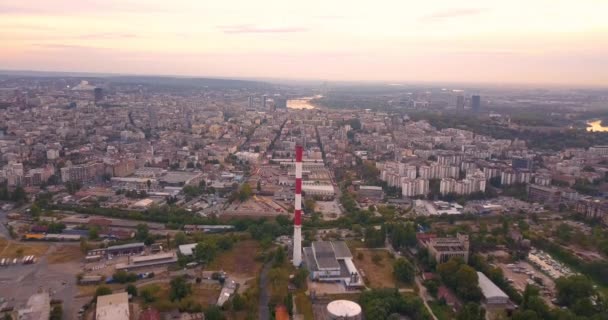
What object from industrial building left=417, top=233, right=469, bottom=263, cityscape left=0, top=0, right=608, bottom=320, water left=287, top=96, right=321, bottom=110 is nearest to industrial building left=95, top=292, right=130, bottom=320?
cityscape left=0, top=0, right=608, bottom=320

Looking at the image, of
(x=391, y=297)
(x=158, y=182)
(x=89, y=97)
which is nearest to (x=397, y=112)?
(x=158, y=182)

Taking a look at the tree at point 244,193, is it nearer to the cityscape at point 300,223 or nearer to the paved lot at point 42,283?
the cityscape at point 300,223

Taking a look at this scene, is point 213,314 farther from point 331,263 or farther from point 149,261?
point 149,261

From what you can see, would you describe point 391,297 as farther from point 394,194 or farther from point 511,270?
point 394,194

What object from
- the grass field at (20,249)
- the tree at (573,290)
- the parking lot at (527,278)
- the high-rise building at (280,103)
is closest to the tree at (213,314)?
the grass field at (20,249)

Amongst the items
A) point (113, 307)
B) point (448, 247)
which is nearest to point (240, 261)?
point (113, 307)
